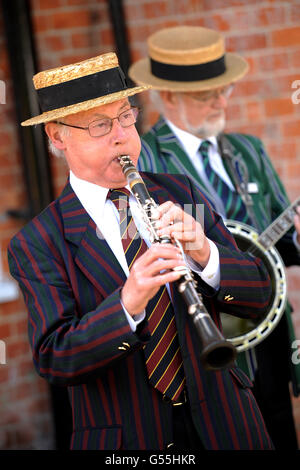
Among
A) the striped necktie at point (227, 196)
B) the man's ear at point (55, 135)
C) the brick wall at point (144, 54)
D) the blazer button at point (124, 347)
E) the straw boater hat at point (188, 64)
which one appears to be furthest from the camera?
the brick wall at point (144, 54)

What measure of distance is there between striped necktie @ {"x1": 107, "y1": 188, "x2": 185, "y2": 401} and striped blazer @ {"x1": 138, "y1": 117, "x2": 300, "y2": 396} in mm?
1040

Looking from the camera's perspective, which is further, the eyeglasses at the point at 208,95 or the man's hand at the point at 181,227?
the eyeglasses at the point at 208,95

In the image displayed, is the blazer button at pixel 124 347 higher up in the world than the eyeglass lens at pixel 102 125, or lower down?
lower down

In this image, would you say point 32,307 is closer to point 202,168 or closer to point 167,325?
point 167,325

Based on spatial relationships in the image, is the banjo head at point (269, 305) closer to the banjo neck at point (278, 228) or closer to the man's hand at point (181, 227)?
the banjo neck at point (278, 228)

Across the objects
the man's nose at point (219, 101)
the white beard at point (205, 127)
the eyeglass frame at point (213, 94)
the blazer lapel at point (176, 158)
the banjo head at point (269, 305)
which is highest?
the eyeglass frame at point (213, 94)

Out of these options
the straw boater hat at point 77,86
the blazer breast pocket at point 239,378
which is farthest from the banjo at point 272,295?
the straw boater hat at point 77,86

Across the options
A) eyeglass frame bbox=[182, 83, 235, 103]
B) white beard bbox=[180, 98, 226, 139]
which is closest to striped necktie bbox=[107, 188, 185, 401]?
white beard bbox=[180, 98, 226, 139]

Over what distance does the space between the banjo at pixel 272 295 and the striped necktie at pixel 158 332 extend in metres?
1.09

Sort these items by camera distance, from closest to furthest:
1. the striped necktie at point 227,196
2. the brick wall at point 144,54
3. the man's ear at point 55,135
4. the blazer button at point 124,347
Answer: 1. the blazer button at point 124,347
2. the man's ear at point 55,135
3. the striped necktie at point 227,196
4. the brick wall at point 144,54

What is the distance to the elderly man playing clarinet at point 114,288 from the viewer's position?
2.11 meters

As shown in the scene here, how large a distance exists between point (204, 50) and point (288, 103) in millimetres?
956

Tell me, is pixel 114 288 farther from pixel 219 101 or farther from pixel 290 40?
pixel 290 40

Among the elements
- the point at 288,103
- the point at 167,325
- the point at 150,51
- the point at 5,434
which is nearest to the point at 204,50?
the point at 150,51
